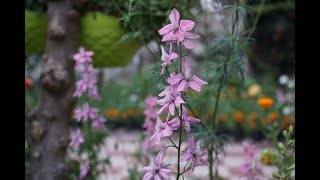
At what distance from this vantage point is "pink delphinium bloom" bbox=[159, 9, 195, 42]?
3.19 ft

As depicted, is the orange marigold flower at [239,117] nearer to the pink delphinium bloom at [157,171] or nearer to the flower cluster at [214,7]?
the flower cluster at [214,7]

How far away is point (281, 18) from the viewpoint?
26.1 feet

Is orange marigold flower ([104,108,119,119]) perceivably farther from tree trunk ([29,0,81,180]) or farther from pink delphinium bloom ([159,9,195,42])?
pink delphinium bloom ([159,9,195,42])

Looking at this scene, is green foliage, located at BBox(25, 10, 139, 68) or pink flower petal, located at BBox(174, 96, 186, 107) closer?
pink flower petal, located at BBox(174, 96, 186, 107)

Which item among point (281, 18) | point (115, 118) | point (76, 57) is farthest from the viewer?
point (281, 18)

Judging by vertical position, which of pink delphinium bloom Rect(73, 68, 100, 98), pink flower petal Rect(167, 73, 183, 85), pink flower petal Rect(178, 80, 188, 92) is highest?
pink delphinium bloom Rect(73, 68, 100, 98)

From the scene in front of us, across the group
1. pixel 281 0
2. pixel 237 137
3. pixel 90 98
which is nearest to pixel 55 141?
pixel 90 98

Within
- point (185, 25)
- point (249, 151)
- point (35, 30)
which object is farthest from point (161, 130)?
point (35, 30)

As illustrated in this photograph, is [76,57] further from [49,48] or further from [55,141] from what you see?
[55,141]

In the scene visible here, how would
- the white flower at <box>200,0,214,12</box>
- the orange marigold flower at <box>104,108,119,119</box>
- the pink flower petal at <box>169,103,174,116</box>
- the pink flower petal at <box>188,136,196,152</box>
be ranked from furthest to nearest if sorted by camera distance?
the orange marigold flower at <box>104,108,119,119</box>
the white flower at <box>200,0,214,12</box>
the pink flower petal at <box>188,136,196,152</box>
the pink flower petal at <box>169,103,174,116</box>

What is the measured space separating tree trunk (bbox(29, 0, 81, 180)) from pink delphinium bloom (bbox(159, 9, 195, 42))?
0.86 m

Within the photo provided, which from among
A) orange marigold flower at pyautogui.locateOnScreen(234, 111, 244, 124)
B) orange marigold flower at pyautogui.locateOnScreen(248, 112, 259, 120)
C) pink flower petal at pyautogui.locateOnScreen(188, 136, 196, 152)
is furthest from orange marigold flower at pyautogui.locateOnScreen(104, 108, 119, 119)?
pink flower petal at pyautogui.locateOnScreen(188, 136, 196, 152)

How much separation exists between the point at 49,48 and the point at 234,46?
708mm

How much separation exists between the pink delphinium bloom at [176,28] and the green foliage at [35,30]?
982 mm
